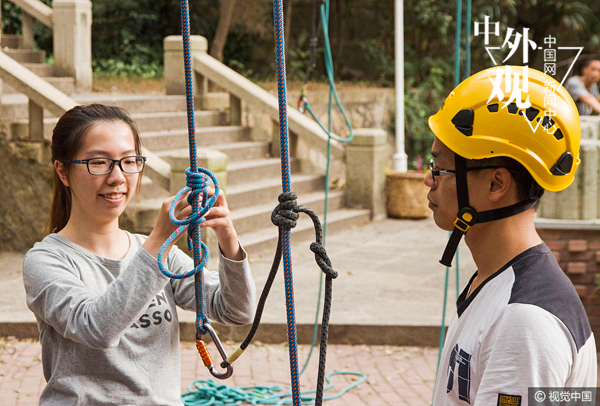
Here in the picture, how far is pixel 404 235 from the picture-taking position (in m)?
9.43

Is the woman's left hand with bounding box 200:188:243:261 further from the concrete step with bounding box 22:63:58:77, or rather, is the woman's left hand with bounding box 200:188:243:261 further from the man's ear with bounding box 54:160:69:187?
the concrete step with bounding box 22:63:58:77

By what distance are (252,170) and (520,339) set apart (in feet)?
27.6

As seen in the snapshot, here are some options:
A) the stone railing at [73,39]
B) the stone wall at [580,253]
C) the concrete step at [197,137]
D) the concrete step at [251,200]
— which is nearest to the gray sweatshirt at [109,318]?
the stone wall at [580,253]

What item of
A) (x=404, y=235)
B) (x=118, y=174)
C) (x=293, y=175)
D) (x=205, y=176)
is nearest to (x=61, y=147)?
(x=118, y=174)

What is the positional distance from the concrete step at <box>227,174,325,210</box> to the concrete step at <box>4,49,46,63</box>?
4.27 m

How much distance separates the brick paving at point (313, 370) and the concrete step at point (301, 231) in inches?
93.9

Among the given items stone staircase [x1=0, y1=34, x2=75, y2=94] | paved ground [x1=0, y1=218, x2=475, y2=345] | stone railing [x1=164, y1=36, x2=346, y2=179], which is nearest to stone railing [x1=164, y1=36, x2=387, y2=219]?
stone railing [x1=164, y1=36, x2=346, y2=179]

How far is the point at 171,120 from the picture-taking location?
10.2m

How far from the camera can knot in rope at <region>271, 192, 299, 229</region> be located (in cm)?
190

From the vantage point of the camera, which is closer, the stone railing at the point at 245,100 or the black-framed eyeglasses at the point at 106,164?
the black-framed eyeglasses at the point at 106,164

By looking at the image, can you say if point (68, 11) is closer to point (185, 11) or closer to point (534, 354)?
point (185, 11)

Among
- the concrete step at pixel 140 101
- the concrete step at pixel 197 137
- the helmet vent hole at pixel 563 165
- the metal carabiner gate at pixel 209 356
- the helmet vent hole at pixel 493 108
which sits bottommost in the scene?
the metal carabiner gate at pixel 209 356

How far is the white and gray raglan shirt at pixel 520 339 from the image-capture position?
5.04 feet

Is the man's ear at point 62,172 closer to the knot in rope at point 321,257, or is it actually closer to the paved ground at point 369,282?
the knot in rope at point 321,257
